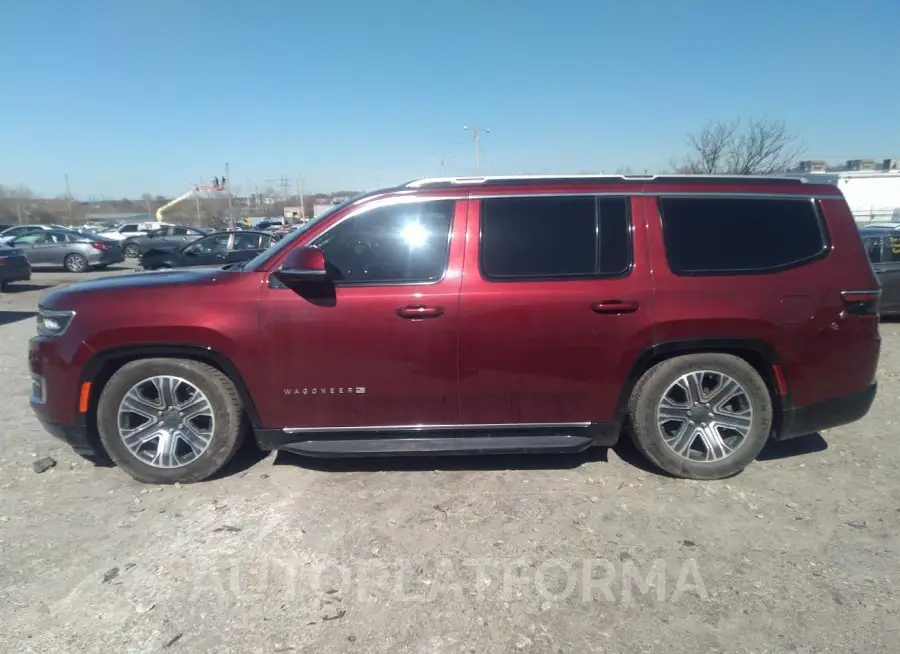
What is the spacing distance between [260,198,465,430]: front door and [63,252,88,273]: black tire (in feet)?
68.3

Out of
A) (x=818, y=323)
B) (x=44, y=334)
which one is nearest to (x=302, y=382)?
(x=44, y=334)

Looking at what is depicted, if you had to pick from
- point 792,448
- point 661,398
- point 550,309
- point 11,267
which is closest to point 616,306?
point 550,309

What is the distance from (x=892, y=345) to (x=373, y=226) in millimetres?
7420

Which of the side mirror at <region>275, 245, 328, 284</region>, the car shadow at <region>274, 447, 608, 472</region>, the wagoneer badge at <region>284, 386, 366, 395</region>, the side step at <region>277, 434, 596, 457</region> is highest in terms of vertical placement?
the side mirror at <region>275, 245, 328, 284</region>

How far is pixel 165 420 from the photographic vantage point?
390 cm

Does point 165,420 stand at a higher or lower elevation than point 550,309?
lower

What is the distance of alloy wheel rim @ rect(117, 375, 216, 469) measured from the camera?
3.86m

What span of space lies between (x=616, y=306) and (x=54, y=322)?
3.53 m

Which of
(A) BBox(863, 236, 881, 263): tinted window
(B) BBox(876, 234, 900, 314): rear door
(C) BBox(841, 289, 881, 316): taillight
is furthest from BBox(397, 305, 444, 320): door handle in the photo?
(A) BBox(863, 236, 881, 263): tinted window

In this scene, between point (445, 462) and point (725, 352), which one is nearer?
point (725, 352)

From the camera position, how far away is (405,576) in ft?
9.86

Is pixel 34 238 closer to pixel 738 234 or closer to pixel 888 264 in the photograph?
pixel 738 234

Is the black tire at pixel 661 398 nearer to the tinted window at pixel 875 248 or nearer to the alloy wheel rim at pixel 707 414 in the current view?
the alloy wheel rim at pixel 707 414

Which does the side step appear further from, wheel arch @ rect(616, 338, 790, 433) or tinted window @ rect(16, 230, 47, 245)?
tinted window @ rect(16, 230, 47, 245)
